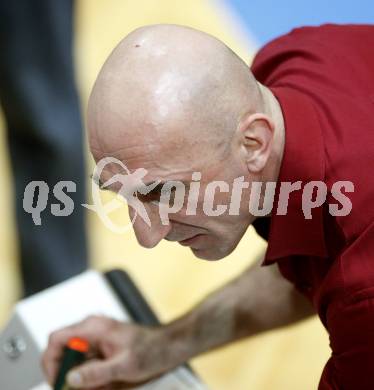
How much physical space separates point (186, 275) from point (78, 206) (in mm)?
292

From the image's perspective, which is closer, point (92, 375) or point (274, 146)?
point (274, 146)

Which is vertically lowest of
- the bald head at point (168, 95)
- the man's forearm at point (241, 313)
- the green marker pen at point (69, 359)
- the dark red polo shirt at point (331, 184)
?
the man's forearm at point (241, 313)

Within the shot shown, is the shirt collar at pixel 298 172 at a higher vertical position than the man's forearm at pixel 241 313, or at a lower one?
higher

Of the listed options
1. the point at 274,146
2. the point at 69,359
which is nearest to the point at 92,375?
the point at 69,359

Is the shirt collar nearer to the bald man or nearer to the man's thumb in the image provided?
the bald man

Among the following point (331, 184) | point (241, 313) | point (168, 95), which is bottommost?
point (241, 313)

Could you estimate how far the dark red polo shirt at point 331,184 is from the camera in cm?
75

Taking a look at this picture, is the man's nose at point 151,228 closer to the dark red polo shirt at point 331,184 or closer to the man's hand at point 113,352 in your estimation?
the dark red polo shirt at point 331,184

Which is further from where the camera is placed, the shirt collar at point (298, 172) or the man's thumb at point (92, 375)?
the man's thumb at point (92, 375)

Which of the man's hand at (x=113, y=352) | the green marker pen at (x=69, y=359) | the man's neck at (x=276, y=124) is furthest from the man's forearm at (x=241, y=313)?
the man's neck at (x=276, y=124)

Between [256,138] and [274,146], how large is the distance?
0.04m

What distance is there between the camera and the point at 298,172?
80 cm

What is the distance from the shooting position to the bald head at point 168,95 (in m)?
0.73

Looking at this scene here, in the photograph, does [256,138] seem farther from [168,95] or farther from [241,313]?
[241,313]
